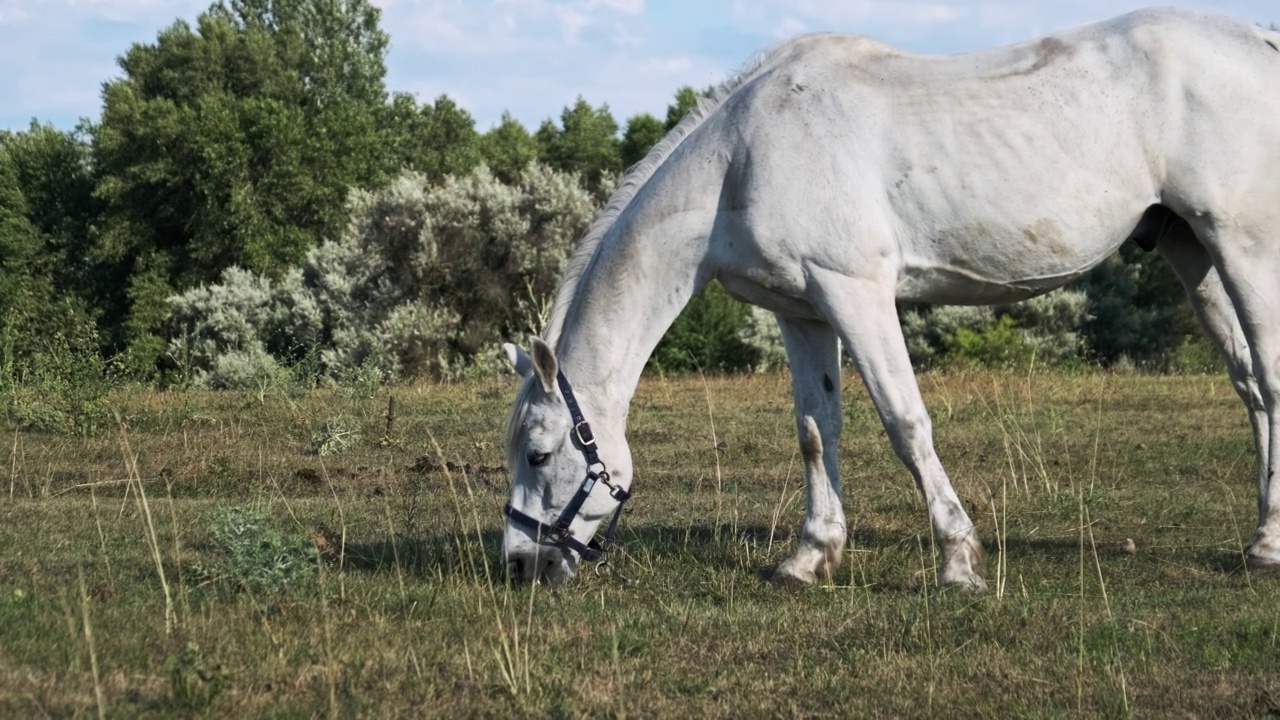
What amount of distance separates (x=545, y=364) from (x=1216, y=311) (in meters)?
3.36

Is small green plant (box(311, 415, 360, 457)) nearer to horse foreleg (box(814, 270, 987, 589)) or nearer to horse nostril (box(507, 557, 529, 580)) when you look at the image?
horse nostril (box(507, 557, 529, 580))

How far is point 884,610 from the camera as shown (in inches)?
203

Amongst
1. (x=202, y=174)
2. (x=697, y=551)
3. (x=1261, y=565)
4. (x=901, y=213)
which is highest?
(x=202, y=174)

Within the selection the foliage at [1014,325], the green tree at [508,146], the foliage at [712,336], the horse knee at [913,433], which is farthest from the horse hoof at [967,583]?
the green tree at [508,146]

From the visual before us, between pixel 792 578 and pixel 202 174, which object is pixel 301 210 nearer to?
pixel 202 174

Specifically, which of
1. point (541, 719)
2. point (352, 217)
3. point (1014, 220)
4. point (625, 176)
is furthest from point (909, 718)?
point (352, 217)

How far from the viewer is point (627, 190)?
251 inches

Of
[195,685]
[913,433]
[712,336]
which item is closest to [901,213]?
[913,433]

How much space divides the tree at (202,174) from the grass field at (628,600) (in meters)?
29.5

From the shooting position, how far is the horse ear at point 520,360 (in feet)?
19.9

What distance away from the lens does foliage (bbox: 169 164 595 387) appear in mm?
24000

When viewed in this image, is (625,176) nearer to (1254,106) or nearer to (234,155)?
(1254,106)

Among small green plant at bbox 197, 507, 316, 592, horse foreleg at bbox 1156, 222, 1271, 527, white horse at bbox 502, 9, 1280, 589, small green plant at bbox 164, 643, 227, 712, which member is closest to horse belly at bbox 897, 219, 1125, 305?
white horse at bbox 502, 9, 1280, 589

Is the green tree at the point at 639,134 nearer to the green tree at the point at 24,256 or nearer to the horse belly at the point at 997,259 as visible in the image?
the green tree at the point at 24,256
